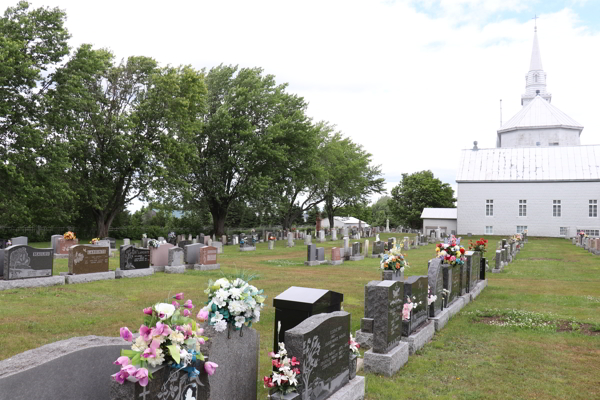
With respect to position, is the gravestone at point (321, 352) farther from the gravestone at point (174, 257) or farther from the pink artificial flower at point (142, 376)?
the gravestone at point (174, 257)

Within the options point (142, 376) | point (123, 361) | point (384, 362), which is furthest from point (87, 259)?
point (142, 376)

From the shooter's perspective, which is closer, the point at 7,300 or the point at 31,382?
the point at 31,382

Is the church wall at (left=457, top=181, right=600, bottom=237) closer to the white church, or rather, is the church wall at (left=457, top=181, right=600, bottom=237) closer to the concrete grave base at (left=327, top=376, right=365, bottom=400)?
the white church

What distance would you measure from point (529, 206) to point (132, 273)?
4266cm

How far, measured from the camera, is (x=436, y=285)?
367 inches

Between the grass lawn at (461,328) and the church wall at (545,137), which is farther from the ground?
the church wall at (545,137)

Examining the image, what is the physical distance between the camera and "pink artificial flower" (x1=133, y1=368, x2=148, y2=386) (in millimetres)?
3144

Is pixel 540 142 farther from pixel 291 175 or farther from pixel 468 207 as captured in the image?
pixel 291 175

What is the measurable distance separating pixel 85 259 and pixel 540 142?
56966 mm

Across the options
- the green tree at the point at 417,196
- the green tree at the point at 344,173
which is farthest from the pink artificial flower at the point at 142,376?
the green tree at the point at 417,196

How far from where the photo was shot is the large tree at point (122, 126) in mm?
26422

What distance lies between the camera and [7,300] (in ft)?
34.1

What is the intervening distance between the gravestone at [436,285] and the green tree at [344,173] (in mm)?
34728

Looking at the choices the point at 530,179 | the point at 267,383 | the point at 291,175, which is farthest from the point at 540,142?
the point at 267,383
